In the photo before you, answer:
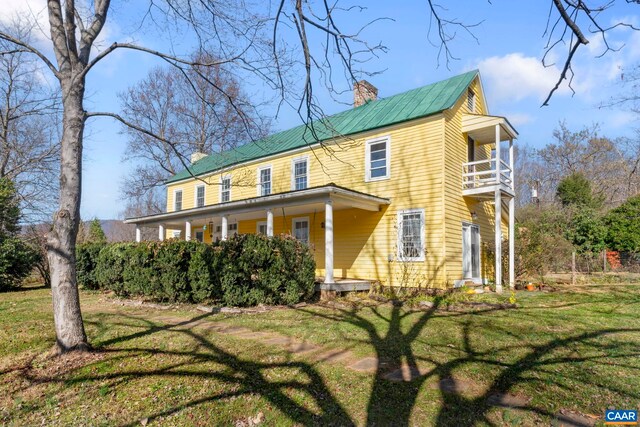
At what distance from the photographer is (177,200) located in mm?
22656

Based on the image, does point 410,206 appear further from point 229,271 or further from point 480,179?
point 229,271

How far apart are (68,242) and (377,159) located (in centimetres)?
1022

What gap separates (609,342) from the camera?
5879mm

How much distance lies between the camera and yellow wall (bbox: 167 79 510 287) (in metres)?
11.7

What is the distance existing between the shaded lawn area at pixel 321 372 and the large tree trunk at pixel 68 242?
38 cm

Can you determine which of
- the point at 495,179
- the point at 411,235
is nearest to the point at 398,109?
the point at 495,179

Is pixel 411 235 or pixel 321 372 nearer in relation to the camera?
pixel 321 372

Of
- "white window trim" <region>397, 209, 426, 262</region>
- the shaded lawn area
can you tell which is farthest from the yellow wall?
the shaded lawn area

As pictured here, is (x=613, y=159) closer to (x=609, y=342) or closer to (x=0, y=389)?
(x=609, y=342)

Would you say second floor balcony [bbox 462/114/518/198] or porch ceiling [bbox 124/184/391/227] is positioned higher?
second floor balcony [bbox 462/114/518/198]

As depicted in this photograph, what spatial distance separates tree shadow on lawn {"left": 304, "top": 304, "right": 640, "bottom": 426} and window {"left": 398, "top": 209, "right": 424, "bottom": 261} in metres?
4.61

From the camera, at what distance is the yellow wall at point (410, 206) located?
11.7 meters

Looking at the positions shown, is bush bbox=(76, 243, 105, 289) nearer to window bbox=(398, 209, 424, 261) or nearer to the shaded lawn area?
the shaded lawn area

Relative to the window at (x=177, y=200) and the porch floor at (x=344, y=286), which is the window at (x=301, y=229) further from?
the window at (x=177, y=200)
